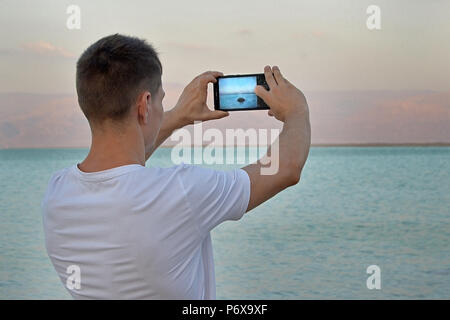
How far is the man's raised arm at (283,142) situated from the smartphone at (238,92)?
0.09 metres

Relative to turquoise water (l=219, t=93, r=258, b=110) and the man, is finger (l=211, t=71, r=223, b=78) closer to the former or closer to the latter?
turquoise water (l=219, t=93, r=258, b=110)

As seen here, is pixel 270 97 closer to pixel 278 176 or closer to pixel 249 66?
pixel 278 176

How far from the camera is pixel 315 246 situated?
1158 centimetres

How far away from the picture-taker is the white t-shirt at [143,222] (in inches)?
50.0

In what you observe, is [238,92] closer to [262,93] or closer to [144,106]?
[262,93]

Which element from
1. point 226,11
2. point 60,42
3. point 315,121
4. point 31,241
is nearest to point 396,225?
point 315,121

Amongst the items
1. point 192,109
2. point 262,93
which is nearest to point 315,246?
point 192,109

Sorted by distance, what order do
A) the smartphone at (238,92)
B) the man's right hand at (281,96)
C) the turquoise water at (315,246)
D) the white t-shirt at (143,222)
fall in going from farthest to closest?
the turquoise water at (315,246) < the smartphone at (238,92) < the man's right hand at (281,96) < the white t-shirt at (143,222)

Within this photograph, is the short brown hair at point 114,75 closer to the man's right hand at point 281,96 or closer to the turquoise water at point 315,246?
the man's right hand at point 281,96

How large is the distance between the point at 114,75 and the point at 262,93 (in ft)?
1.25

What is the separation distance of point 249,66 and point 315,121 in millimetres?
4488

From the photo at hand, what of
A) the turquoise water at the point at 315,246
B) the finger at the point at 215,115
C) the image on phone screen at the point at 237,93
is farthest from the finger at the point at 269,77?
the turquoise water at the point at 315,246

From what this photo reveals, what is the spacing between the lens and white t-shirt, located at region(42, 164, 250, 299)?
1.27 meters

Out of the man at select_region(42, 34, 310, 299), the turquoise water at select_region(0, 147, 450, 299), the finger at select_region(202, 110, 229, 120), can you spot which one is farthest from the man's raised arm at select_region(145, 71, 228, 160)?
the turquoise water at select_region(0, 147, 450, 299)
